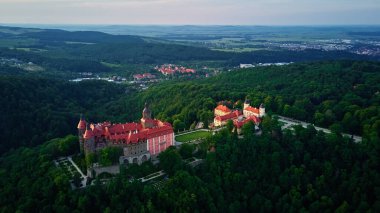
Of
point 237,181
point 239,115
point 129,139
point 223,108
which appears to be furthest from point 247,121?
point 129,139

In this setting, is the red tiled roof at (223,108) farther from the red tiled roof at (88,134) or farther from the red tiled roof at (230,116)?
the red tiled roof at (88,134)

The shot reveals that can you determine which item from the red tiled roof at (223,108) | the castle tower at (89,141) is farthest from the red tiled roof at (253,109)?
the castle tower at (89,141)

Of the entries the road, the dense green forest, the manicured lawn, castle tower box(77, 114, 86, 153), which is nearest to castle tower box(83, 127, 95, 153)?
castle tower box(77, 114, 86, 153)

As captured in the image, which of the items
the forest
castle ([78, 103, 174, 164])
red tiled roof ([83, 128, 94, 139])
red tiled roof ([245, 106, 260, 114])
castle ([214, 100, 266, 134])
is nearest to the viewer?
red tiled roof ([83, 128, 94, 139])

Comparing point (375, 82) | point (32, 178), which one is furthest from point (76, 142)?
point (375, 82)

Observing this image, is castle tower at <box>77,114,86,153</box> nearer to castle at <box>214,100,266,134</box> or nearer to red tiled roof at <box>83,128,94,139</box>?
red tiled roof at <box>83,128,94,139</box>
